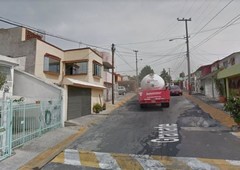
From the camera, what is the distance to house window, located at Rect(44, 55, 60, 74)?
17.9 m

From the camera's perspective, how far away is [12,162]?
6602 mm

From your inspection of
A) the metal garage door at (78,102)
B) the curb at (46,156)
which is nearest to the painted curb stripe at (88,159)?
the curb at (46,156)

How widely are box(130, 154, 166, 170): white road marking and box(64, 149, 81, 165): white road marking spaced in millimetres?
1802

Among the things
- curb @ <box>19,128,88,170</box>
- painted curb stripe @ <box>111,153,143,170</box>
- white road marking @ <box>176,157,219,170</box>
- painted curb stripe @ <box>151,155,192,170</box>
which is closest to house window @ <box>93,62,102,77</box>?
curb @ <box>19,128,88,170</box>

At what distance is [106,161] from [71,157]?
132 cm

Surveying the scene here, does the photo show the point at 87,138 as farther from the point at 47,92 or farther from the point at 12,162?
the point at 47,92

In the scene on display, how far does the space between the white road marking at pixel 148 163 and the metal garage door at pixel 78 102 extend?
324 inches

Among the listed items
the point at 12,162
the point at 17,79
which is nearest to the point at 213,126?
the point at 12,162

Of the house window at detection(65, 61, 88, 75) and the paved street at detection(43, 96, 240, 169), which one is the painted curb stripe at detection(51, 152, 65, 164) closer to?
the paved street at detection(43, 96, 240, 169)

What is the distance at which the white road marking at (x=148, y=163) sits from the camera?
19.6 ft

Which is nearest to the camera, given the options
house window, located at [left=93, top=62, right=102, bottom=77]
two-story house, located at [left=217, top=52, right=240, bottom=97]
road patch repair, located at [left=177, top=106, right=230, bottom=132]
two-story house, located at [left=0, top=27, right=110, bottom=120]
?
road patch repair, located at [left=177, top=106, right=230, bottom=132]

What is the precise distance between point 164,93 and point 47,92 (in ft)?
30.8

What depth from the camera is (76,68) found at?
72.8 feet

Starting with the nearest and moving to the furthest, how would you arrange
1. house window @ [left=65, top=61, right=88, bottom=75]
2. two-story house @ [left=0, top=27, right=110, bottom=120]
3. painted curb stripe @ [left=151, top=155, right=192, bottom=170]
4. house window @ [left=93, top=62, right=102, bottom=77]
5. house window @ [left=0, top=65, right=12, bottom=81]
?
1. painted curb stripe @ [left=151, top=155, right=192, bottom=170]
2. house window @ [left=0, top=65, right=12, bottom=81]
3. two-story house @ [left=0, top=27, right=110, bottom=120]
4. house window @ [left=65, top=61, right=88, bottom=75]
5. house window @ [left=93, top=62, right=102, bottom=77]
